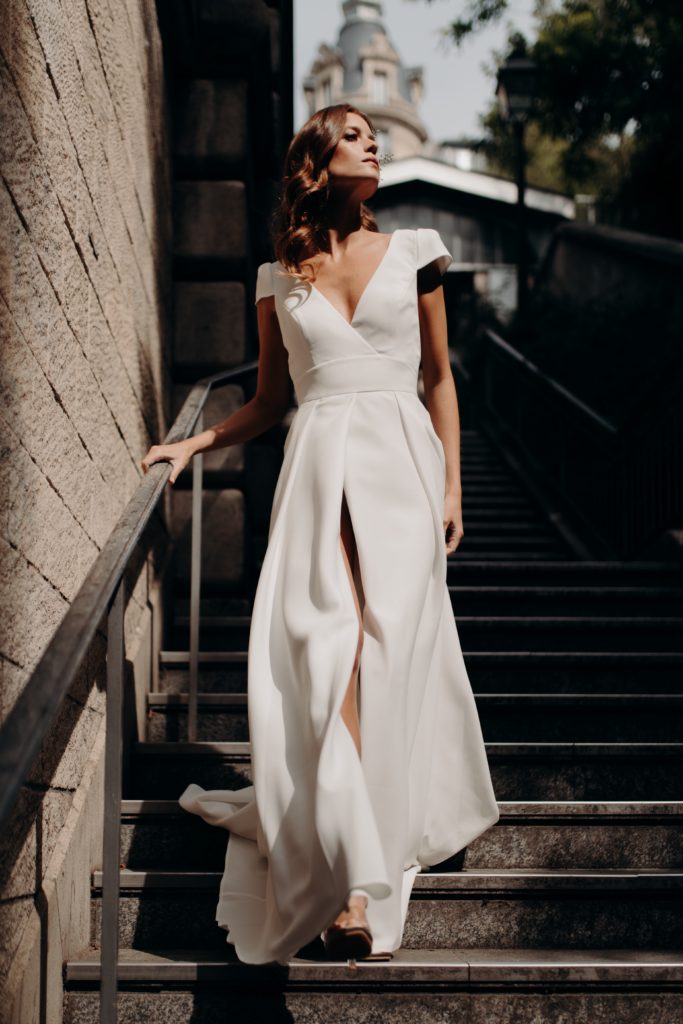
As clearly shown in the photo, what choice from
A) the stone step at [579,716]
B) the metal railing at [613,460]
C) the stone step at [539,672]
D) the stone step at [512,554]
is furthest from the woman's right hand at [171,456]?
the metal railing at [613,460]

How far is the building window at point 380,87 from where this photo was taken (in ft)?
217

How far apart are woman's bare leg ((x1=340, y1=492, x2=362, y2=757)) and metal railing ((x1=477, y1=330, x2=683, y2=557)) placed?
11.7ft

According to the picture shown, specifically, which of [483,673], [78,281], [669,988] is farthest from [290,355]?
[483,673]

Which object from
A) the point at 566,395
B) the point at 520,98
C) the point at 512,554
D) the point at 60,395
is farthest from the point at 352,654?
the point at 520,98

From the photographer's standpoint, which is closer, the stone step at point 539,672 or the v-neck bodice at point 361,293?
the v-neck bodice at point 361,293

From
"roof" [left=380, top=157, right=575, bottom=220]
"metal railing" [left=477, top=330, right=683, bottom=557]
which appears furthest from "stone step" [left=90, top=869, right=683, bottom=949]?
"roof" [left=380, top=157, right=575, bottom=220]

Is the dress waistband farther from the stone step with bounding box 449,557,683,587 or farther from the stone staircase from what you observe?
the stone step with bounding box 449,557,683,587

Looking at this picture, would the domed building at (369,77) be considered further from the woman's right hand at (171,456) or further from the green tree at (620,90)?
the woman's right hand at (171,456)

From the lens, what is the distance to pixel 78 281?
286 cm

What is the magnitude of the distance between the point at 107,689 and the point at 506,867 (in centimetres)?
131

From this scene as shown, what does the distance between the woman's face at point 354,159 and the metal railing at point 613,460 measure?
3.45m

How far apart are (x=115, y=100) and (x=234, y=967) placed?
2.41 m

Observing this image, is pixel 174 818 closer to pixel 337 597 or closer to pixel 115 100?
pixel 337 597

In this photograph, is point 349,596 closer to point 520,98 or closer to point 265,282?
point 265,282
